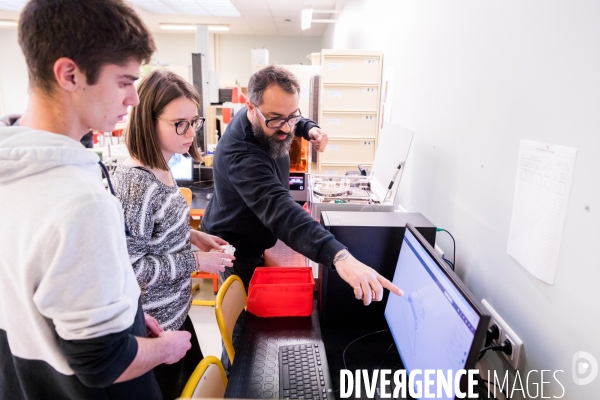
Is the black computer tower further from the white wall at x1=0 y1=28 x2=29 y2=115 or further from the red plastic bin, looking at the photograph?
the white wall at x1=0 y1=28 x2=29 y2=115

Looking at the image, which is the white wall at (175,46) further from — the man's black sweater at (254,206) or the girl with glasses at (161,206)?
the girl with glasses at (161,206)

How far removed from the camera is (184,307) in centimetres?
122

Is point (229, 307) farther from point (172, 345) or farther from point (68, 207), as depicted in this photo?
point (68, 207)

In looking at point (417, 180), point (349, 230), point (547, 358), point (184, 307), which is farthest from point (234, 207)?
point (547, 358)

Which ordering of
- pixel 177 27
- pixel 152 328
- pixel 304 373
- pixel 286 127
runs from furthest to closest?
pixel 177 27 → pixel 286 127 → pixel 304 373 → pixel 152 328

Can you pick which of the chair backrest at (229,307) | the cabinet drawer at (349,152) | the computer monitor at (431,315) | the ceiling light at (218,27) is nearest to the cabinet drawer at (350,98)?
the cabinet drawer at (349,152)

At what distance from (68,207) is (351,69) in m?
2.41

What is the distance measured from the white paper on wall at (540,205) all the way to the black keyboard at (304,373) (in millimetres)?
584

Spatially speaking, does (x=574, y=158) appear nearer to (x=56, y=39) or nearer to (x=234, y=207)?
(x=56, y=39)

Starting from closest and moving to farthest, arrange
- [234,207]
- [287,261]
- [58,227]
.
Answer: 1. [58,227]
2. [234,207]
3. [287,261]

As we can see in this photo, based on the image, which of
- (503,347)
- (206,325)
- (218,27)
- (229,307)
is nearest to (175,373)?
(229,307)

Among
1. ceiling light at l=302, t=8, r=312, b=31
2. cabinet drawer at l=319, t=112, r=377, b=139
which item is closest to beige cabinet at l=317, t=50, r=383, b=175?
cabinet drawer at l=319, t=112, r=377, b=139

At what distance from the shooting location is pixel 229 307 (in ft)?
4.10

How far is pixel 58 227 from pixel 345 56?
2.45 metres
